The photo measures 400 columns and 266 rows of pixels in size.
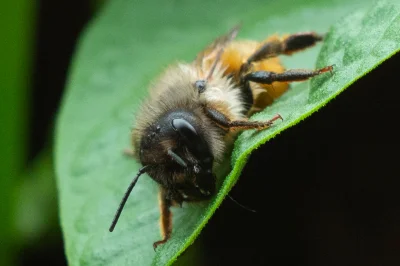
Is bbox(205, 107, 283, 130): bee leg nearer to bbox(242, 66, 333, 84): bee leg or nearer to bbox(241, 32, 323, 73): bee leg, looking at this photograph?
bbox(242, 66, 333, 84): bee leg

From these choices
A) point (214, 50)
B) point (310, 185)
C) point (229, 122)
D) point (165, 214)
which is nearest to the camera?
point (229, 122)

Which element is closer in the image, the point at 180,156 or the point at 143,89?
the point at 180,156

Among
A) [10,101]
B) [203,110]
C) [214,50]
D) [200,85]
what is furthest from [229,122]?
[10,101]

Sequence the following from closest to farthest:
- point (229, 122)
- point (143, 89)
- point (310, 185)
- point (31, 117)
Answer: point (229, 122) → point (143, 89) → point (310, 185) → point (31, 117)

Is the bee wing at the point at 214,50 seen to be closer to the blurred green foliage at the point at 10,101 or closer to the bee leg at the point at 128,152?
the bee leg at the point at 128,152

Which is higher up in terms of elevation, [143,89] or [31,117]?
[143,89]

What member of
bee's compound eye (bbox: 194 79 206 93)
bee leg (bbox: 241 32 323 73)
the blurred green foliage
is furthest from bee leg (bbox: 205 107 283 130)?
the blurred green foliage

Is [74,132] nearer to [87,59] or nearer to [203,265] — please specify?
[87,59]

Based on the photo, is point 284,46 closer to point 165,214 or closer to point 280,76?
point 280,76
